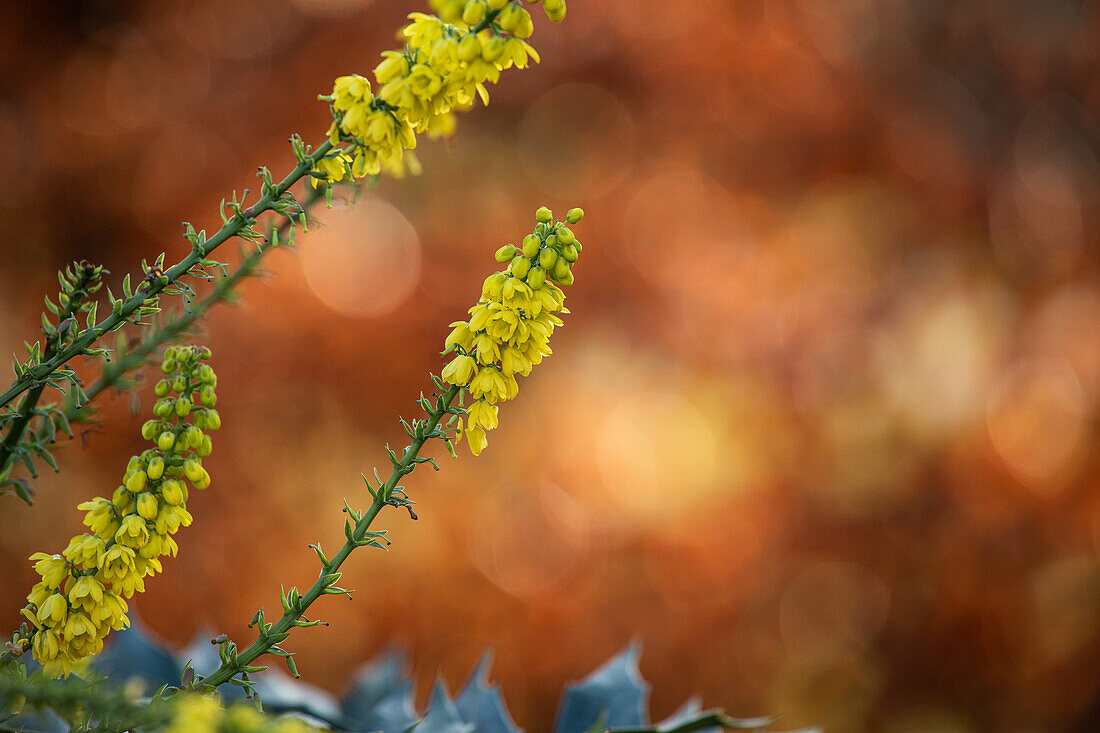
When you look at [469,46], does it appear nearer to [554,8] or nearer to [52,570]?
[554,8]

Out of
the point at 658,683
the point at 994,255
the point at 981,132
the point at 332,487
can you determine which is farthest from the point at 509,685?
the point at 981,132

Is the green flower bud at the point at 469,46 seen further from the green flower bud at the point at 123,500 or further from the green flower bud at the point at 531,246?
the green flower bud at the point at 123,500

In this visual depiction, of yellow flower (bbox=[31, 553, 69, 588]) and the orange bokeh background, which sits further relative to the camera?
the orange bokeh background

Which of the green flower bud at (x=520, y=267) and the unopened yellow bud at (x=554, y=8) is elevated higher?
the unopened yellow bud at (x=554, y=8)

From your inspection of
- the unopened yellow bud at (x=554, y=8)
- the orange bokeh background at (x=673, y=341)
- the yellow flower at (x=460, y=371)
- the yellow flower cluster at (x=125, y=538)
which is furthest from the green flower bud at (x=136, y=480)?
the orange bokeh background at (x=673, y=341)

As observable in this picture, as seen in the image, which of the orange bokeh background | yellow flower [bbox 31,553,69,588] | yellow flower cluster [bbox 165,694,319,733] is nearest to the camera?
yellow flower cluster [bbox 165,694,319,733]

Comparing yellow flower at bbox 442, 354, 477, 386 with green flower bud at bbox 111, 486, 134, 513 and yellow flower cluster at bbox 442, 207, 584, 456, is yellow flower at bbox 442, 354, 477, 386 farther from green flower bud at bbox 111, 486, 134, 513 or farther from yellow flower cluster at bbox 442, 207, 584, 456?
green flower bud at bbox 111, 486, 134, 513

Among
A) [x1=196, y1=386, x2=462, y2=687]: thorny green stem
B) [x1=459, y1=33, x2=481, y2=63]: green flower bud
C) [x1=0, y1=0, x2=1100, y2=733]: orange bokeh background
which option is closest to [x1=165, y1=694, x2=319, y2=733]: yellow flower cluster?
[x1=196, y1=386, x2=462, y2=687]: thorny green stem
